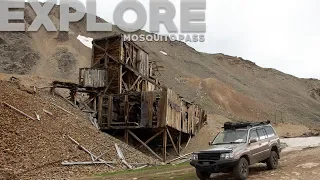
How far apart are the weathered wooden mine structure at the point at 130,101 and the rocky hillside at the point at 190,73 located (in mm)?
19121

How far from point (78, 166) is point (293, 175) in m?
10.7

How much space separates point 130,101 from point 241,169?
62.5 ft

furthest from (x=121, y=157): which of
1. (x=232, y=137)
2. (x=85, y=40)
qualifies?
(x=85, y=40)

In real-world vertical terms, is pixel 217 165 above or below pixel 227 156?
below

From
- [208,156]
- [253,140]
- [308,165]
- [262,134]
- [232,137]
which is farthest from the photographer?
[308,165]

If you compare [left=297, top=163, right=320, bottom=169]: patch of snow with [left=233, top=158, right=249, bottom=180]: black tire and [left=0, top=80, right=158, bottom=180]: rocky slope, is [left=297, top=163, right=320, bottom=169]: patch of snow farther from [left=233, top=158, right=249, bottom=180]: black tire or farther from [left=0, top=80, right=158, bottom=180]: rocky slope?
[left=0, top=80, right=158, bottom=180]: rocky slope

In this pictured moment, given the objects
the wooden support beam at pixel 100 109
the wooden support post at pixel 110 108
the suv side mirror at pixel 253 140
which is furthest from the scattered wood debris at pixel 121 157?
the suv side mirror at pixel 253 140

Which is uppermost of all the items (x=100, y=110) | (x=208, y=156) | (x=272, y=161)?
(x=100, y=110)

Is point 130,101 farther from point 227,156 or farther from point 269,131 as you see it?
point 227,156

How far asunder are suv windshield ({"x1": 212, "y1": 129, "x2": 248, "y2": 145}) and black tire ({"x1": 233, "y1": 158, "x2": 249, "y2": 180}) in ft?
3.21

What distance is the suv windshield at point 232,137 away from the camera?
15.5 meters

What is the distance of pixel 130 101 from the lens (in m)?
32.5

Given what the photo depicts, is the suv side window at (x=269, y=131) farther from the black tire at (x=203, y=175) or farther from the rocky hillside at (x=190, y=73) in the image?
the rocky hillside at (x=190, y=73)

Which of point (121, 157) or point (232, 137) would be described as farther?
point (121, 157)
